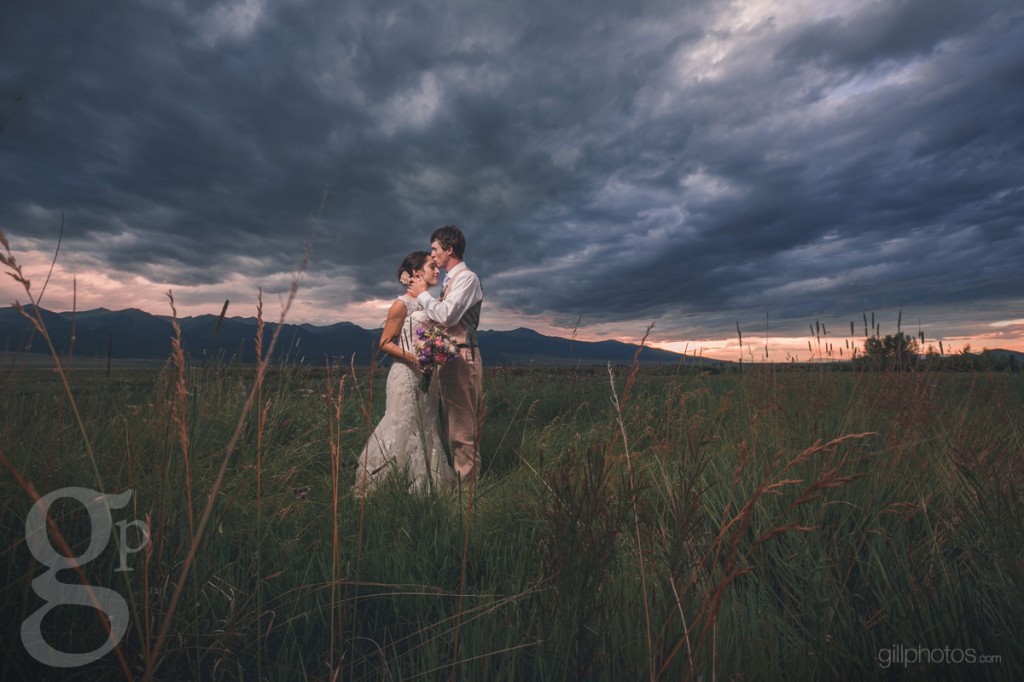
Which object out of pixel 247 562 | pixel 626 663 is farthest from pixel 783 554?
pixel 247 562

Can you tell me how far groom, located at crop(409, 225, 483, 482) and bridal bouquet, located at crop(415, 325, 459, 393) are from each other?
12 centimetres

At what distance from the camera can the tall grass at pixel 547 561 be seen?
1402 millimetres

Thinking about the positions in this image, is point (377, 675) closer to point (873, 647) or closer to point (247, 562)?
point (247, 562)

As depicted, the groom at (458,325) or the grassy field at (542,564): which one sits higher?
the groom at (458,325)

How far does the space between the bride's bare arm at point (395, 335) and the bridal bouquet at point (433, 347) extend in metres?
0.09

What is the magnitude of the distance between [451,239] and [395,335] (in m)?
1.12

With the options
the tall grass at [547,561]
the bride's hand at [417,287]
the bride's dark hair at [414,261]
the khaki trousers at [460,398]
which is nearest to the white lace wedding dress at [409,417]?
the khaki trousers at [460,398]

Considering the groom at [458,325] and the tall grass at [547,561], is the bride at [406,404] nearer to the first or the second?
the groom at [458,325]

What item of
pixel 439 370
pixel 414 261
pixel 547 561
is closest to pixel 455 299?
pixel 439 370

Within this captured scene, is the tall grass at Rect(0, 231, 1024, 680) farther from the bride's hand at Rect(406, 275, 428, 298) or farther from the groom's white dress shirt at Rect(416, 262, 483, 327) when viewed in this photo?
the bride's hand at Rect(406, 275, 428, 298)

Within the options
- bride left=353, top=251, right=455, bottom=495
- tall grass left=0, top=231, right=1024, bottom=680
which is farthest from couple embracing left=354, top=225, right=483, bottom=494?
tall grass left=0, top=231, right=1024, bottom=680

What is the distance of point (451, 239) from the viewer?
4.95 meters

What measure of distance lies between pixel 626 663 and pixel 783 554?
142 cm

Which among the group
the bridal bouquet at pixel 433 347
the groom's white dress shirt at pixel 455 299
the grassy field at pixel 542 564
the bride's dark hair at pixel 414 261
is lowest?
the grassy field at pixel 542 564
